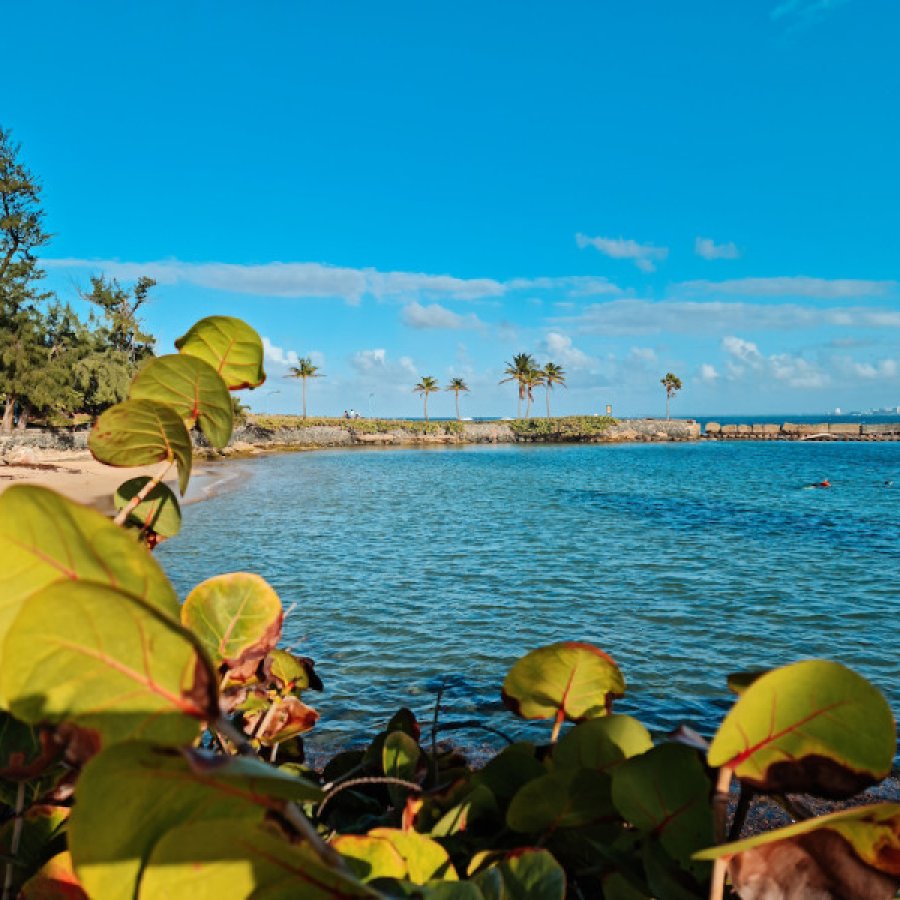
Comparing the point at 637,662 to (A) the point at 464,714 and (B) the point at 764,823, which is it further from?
(B) the point at 764,823

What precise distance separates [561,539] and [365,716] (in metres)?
13.3

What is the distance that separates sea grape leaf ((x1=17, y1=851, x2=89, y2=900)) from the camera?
0.89 metres

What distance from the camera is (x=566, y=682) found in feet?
4.15

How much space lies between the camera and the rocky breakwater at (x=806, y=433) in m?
118

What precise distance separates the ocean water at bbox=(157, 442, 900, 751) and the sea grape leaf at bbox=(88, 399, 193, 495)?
674 millimetres

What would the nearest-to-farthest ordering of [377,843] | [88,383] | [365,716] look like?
1. [377,843]
2. [365,716]
3. [88,383]

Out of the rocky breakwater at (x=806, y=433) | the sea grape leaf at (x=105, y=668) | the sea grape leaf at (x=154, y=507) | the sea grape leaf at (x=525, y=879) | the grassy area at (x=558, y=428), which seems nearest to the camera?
the sea grape leaf at (x=105, y=668)

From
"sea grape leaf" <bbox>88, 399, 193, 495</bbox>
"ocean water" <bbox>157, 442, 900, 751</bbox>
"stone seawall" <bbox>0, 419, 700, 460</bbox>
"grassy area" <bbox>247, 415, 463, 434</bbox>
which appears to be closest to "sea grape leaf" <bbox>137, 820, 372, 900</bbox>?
"sea grape leaf" <bbox>88, 399, 193, 495</bbox>

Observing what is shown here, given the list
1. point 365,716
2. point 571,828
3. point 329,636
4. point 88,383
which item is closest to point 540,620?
point 329,636

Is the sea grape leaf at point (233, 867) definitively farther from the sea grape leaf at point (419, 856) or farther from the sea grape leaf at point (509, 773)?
the sea grape leaf at point (509, 773)

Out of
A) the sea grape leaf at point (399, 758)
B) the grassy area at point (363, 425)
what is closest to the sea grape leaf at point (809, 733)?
the sea grape leaf at point (399, 758)

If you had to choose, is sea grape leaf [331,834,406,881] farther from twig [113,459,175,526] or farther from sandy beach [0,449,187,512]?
sandy beach [0,449,187,512]

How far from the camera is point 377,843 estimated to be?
2.90ft

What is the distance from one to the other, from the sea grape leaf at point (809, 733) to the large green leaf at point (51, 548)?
658 mm
